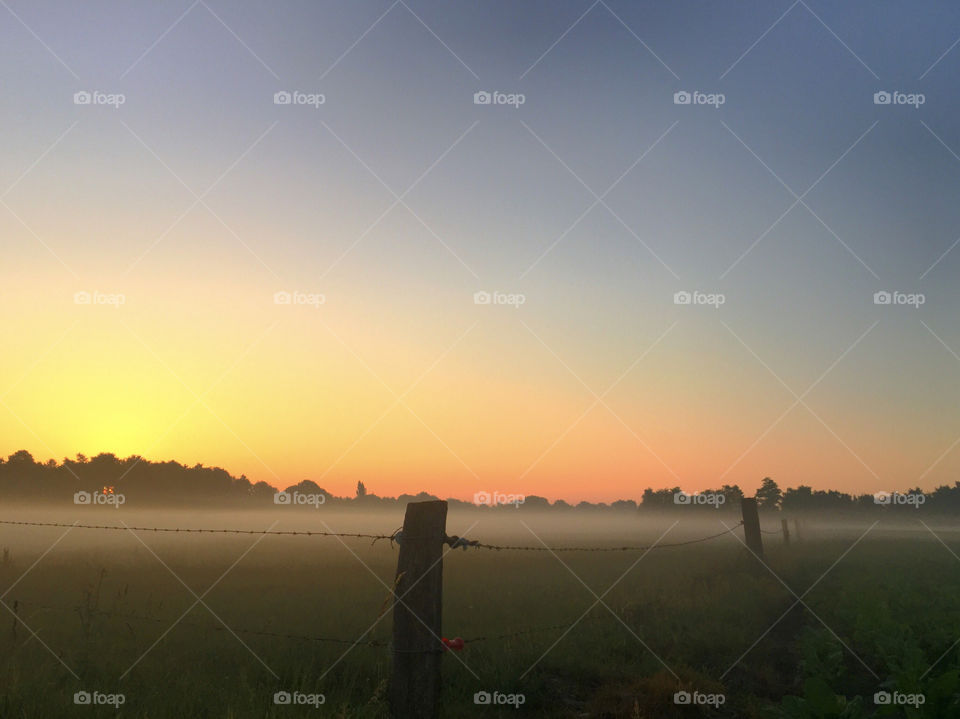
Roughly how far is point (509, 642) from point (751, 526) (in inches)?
380

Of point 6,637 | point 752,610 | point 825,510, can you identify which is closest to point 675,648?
point 752,610

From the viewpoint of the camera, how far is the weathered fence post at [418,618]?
606 cm

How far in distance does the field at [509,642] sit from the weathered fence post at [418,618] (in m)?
0.26

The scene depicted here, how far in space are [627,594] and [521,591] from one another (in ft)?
7.15

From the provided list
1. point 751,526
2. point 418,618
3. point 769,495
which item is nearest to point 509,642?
point 418,618

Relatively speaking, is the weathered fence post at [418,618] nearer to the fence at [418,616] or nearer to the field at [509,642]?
the fence at [418,616]

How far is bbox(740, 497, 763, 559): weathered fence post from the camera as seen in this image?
1672 cm

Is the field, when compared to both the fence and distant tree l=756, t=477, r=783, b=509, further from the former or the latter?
distant tree l=756, t=477, r=783, b=509

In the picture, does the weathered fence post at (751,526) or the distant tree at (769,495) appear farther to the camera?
the distant tree at (769,495)

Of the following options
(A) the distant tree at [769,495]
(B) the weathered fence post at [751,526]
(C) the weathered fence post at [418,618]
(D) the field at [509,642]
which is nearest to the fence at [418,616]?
(C) the weathered fence post at [418,618]

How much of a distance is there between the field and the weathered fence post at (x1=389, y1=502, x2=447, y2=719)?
0.84ft

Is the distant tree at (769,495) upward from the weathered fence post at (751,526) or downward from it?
upward

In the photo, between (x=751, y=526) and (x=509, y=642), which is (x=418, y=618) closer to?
(x=509, y=642)

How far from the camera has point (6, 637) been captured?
855 cm
